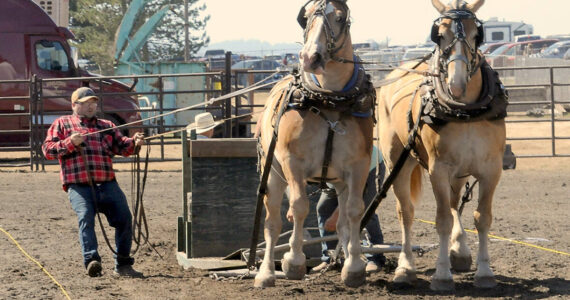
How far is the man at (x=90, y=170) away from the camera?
310 inches

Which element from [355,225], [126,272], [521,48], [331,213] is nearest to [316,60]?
[355,225]

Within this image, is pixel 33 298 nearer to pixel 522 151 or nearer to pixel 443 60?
pixel 443 60

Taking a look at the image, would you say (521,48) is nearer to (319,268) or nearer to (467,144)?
(319,268)

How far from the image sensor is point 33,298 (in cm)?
708

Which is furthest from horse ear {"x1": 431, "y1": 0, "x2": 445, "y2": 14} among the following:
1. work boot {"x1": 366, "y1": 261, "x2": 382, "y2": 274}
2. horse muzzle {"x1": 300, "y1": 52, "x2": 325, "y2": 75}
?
work boot {"x1": 366, "y1": 261, "x2": 382, "y2": 274}

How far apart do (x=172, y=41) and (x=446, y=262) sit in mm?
39284

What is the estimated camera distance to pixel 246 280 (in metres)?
7.71

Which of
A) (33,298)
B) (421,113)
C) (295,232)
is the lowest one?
(33,298)

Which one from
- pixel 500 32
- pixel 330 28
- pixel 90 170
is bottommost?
pixel 90 170

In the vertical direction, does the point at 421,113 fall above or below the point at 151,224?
above

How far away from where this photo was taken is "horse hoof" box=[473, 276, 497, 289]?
22.7 feet

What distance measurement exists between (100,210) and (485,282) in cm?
327

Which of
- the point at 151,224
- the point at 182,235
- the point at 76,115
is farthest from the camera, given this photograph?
the point at 151,224

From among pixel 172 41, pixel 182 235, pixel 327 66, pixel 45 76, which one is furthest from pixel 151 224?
pixel 172 41
